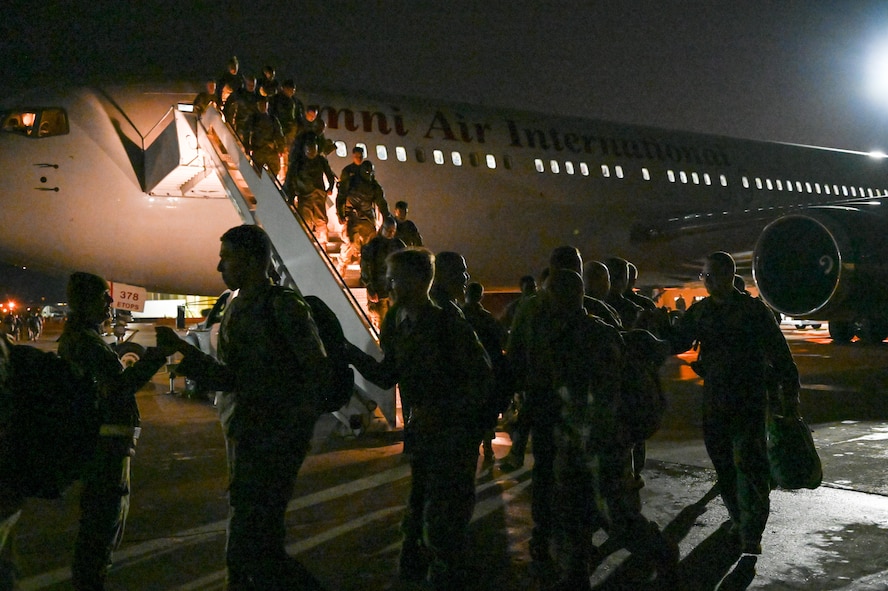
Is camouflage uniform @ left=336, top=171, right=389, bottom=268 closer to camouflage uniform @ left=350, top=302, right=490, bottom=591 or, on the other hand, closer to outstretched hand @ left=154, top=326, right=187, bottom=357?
camouflage uniform @ left=350, top=302, right=490, bottom=591

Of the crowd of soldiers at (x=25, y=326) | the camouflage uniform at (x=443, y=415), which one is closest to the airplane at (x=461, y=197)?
the camouflage uniform at (x=443, y=415)

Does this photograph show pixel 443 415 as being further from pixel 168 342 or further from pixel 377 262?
pixel 377 262

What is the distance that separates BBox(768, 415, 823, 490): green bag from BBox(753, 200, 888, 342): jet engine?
6.32 m

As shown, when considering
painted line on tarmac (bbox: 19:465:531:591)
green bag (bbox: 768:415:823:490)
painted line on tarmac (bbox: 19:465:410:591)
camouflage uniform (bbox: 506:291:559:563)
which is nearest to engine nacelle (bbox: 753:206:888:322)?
painted line on tarmac (bbox: 19:465:531:591)

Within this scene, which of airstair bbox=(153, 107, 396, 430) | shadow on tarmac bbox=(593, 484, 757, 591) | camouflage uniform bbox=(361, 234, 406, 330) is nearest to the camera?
shadow on tarmac bbox=(593, 484, 757, 591)

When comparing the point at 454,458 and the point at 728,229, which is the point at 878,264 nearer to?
the point at 728,229

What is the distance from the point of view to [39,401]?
2256mm

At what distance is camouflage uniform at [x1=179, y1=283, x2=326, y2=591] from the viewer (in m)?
2.69

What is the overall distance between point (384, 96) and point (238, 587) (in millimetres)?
10724

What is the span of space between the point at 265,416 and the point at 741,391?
2.57 m

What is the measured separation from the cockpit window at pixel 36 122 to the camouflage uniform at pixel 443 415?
851 centimetres

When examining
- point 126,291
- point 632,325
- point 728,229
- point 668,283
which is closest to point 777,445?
point 632,325

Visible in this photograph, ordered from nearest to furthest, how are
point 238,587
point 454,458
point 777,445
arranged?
point 238,587, point 454,458, point 777,445

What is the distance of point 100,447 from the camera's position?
10.6ft
